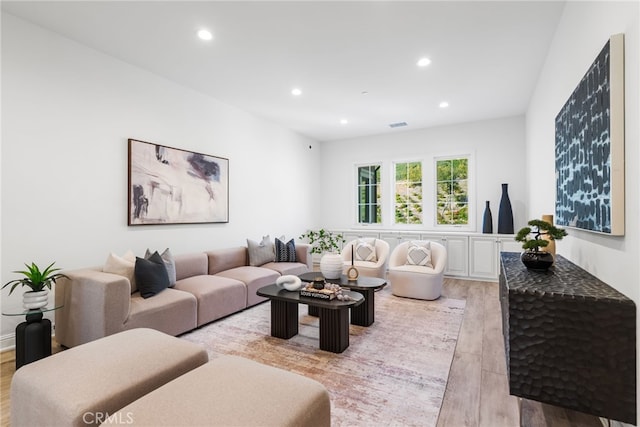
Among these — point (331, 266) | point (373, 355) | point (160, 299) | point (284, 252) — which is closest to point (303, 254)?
point (284, 252)

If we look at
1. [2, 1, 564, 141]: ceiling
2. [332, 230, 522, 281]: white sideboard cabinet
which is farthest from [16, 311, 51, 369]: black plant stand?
[332, 230, 522, 281]: white sideboard cabinet

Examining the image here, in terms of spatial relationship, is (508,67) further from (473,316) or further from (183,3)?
(183,3)

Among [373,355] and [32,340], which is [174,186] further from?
[373,355]

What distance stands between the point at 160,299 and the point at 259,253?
1857mm

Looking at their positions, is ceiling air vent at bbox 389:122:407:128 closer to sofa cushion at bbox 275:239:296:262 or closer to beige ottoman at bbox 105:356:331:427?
sofa cushion at bbox 275:239:296:262

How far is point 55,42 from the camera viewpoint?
9.74ft

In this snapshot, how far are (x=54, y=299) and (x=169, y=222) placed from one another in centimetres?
139

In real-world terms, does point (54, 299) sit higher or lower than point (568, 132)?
lower

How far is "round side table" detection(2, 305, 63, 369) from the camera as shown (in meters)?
2.28

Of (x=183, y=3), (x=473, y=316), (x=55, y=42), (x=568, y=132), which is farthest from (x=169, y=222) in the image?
(x=568, y=132)

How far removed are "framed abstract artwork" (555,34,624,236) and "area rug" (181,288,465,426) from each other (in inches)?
58.1

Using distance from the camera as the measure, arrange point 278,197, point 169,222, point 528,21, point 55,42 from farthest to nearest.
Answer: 1. point 278,197
2. point 169,222
3. point 55,42
4. point 528,21

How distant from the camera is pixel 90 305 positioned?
2.58 meters

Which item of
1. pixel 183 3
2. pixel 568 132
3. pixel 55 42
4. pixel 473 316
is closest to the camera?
pixel 568 132
